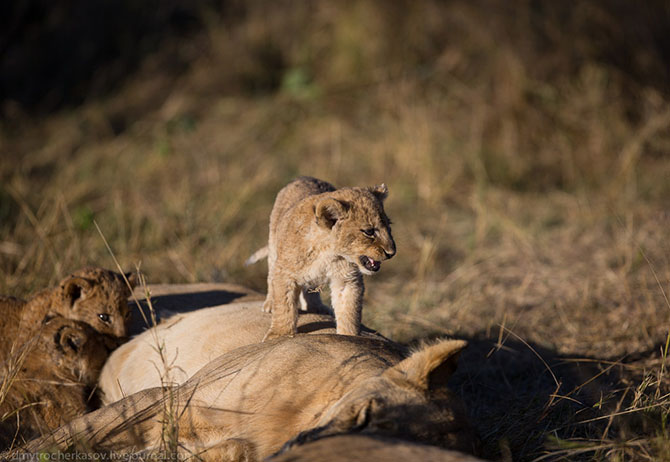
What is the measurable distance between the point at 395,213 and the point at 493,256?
1721 millimetres

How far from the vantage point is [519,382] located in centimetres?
489

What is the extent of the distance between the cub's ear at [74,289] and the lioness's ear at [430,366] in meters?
2.31

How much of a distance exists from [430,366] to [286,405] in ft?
2.13

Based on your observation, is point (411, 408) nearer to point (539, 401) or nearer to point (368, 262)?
point (368, 262)

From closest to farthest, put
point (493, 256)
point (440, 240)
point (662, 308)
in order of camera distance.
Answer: point (662, 308), point (493, 256), point (440, 240)

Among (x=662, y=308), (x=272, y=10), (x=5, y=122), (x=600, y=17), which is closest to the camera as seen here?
(x=662, y=308)

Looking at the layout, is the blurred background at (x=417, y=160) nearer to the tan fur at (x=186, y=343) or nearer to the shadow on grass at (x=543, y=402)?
the shadow on grass at (x=543, y=402)

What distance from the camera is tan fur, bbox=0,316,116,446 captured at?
377 cm

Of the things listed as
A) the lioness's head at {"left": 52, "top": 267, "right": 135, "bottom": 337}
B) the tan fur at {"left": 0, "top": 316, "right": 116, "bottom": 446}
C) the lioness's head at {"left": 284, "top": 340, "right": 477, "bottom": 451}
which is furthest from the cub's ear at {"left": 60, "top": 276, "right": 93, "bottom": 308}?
the lioness's head at {"left": 284, "top": 340, "right": 477, "bottom": 451}

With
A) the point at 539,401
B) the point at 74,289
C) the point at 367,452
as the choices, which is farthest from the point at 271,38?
the point at 367,452

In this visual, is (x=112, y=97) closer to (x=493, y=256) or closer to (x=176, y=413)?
(x=493, y=256)

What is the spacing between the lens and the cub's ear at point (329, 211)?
12.1 feet

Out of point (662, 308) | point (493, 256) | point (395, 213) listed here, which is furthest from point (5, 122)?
point (662, 308)

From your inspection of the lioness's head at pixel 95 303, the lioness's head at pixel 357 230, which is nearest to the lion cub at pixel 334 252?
the lioness's head at pixel 357 230
